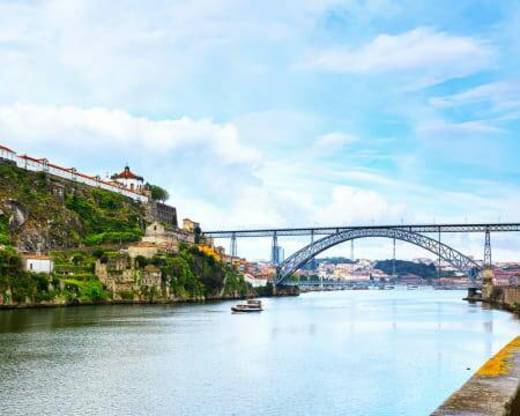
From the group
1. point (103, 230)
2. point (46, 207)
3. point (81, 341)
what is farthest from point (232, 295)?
point (81, 341)

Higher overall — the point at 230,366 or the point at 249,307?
the point at 249,307

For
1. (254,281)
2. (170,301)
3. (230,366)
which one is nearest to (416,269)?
(254,281)

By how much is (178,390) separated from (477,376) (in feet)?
24.7

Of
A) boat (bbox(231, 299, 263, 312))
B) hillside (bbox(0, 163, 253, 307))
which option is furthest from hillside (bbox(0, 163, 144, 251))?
boat (bbox(231, 299, 263, 312))

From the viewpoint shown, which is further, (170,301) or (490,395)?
(170,301)

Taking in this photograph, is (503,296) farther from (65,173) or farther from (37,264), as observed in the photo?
(65,173)

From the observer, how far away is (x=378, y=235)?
70.7m

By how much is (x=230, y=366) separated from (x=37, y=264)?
28657 mm

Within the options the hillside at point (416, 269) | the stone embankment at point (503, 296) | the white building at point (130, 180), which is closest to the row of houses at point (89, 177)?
the white building at point (130, 180)

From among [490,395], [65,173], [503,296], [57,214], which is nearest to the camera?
[490,395]

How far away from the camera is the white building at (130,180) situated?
7711 centimetres

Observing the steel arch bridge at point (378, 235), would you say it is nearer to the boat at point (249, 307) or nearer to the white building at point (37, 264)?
the boat at point (249, 307)

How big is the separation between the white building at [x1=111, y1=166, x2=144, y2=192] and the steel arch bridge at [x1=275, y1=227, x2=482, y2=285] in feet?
61.8

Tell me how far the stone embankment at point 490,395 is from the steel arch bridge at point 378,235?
5598 centimetres
